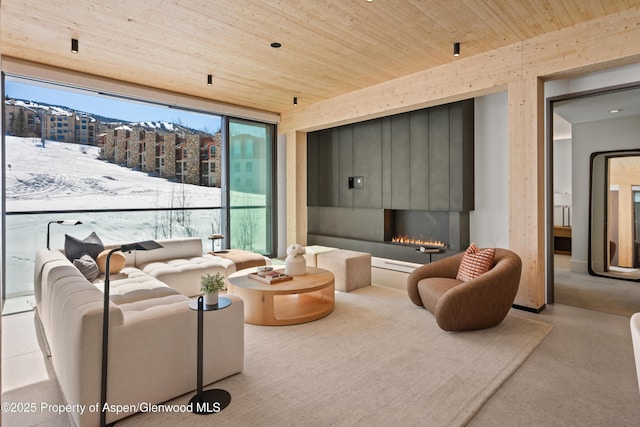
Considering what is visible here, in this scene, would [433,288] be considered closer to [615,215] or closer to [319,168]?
[615,215]

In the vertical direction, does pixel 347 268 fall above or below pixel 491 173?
below

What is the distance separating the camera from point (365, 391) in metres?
2.56

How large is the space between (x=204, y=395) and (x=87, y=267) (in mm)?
2224

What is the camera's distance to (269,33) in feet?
13.2

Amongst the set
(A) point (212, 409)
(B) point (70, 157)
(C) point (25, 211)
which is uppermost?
(B) point (70, 157)

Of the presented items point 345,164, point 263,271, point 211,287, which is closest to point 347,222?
point 345,164

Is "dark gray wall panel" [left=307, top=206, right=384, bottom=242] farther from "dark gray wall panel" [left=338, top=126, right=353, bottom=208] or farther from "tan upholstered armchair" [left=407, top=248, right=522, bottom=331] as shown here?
"tan upholstered armchair" [left=407, top=248, right=522, bottom=331]

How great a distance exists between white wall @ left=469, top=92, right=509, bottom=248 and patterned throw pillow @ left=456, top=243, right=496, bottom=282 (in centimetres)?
189

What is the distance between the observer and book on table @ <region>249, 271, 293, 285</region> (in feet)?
12.9

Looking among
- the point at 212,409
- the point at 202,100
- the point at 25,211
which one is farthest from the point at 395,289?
the point at 25,211

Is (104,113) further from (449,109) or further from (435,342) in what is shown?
(435,342)

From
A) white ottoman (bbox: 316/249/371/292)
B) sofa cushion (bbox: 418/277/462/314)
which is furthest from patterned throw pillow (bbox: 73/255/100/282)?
sofa cushion (bbox: 418/277/462/314)

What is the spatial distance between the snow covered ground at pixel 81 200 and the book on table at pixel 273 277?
2.47 metres

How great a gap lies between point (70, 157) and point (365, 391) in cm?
524
